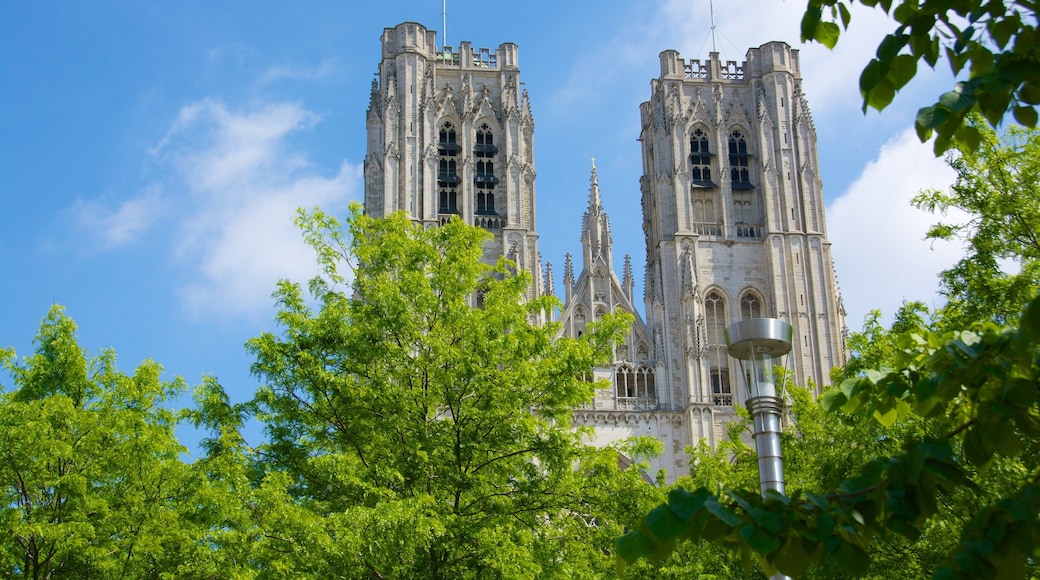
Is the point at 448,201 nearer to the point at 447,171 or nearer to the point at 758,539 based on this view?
the point at 447,171

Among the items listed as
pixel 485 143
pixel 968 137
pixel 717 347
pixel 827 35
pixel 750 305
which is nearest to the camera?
pixel 968 137

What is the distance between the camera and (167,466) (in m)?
19.8

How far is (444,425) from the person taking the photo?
18391 mm

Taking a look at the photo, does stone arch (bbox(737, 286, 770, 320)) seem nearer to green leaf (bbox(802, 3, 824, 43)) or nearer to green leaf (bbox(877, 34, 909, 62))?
green leaf (bbox(802, 3, 824, 43))

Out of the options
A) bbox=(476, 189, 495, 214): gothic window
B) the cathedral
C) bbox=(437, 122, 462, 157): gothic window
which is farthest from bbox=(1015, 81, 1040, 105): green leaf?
bbox=(437, 122, 462, 157): gothic window

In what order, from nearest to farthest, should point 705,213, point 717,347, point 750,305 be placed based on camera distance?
point 717,347 → point 750,305 → point 705,213

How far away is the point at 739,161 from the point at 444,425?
31.9 meters

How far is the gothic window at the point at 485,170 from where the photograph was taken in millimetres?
47031

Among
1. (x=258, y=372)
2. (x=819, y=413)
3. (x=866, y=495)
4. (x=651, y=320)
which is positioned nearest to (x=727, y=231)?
(x=651, y=320)

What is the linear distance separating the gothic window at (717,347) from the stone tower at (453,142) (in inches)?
242

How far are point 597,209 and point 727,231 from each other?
5.12 metres

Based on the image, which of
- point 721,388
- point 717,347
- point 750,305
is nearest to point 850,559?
point 721,388

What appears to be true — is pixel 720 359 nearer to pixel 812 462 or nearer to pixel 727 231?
pixel 727 231

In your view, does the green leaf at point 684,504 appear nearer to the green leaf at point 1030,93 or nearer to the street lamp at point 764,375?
the green leaf at point 1030,93
